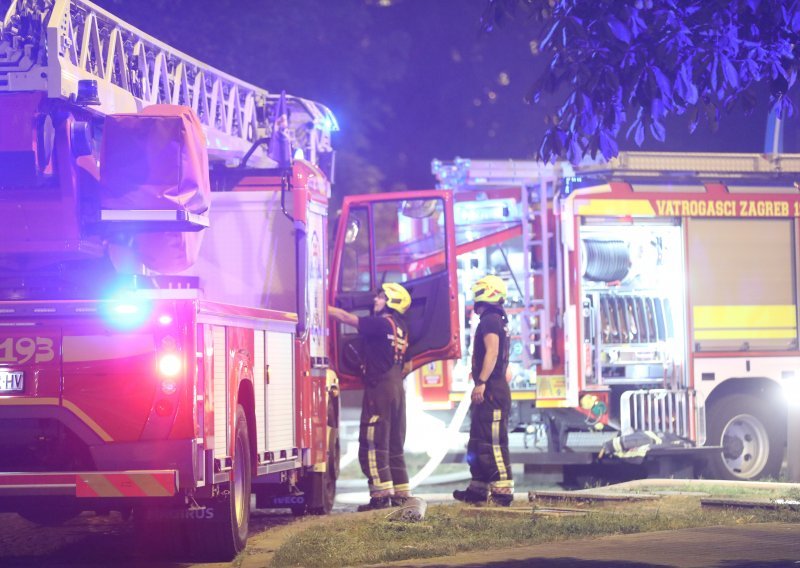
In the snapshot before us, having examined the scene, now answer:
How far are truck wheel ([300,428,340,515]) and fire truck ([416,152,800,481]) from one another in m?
1.84

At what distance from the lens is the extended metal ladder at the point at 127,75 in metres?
9.41

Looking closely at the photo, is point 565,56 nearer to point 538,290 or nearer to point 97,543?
point 97,543

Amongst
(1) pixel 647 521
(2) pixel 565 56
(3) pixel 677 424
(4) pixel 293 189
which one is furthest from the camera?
(3) pixel 677 424

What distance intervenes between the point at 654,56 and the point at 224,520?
11.9 feet

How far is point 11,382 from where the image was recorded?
7.74 metres

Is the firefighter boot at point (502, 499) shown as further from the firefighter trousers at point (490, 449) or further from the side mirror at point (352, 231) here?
the side mirror at point (352, 231)

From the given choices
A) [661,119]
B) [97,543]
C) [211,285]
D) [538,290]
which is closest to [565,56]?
[661,119]

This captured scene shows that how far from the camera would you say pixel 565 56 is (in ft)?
26.1

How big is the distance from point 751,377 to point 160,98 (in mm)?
6292

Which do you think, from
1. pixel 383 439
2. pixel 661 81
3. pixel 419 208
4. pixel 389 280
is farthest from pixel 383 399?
pixel 661 81

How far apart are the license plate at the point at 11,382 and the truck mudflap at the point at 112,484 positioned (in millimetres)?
511

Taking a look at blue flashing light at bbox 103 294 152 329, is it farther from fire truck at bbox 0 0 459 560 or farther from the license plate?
the license plate

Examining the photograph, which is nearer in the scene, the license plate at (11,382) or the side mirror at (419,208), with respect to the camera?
the license plate at (11,382)

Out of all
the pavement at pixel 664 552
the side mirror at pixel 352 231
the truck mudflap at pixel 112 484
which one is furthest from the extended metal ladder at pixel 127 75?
the pavement at pixel 664 552
